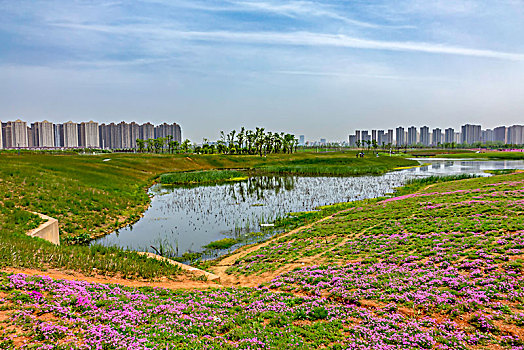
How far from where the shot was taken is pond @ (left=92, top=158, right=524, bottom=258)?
23.8 metres

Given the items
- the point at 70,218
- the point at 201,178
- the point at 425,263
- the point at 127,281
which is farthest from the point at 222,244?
the point at 201,178

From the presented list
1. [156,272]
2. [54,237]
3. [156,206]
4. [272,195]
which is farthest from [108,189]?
[156,272]

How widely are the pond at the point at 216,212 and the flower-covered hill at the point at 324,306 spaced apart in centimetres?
846

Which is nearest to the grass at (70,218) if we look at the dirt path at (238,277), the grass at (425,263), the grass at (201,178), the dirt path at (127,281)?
the dirt path at (127,281)

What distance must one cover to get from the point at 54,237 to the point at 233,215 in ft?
50.7

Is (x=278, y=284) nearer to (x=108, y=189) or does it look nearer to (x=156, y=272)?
(x=156, y=272)

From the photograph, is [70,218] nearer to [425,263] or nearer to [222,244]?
[222,244]

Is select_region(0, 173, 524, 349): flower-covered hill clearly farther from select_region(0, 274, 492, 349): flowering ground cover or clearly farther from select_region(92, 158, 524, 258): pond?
select_region(92, 158, 524, 258): pond

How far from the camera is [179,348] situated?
7648mm

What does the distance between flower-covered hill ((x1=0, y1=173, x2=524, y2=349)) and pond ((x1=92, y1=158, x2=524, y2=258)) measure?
8.46 meters

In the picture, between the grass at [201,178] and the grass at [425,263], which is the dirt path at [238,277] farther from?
the grass at [201,178]

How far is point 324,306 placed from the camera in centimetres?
1032

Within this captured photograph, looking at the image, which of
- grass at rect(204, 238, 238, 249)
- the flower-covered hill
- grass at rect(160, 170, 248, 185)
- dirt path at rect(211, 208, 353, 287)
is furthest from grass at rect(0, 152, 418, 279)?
grass at rect(204, 238, 238, 249)

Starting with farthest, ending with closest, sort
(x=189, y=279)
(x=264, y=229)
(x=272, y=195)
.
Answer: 1. (x=272, y=195)
2. (x=264, y=229)
3. (x=189, y=279)
